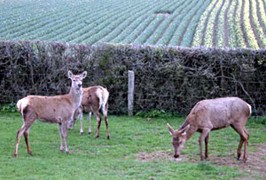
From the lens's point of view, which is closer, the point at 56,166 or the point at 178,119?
the point at 56,166

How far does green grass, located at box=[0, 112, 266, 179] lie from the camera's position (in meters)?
9.93

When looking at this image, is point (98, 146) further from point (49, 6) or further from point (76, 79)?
point (49, 6)

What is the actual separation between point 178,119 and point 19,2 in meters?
41.2

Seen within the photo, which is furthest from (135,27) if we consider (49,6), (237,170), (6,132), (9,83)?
(237,170)

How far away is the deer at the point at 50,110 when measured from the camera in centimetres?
1141

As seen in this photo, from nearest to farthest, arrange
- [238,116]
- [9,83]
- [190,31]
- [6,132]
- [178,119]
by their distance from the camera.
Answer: [238,116] → [6,132] → [178,119] → [9,83] → [190,31]

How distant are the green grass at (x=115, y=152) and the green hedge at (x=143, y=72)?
0.86 metres

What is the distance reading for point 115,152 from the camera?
38.9 feet

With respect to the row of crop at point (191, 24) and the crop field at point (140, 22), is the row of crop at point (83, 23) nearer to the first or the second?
the crop field at point (140, 22)

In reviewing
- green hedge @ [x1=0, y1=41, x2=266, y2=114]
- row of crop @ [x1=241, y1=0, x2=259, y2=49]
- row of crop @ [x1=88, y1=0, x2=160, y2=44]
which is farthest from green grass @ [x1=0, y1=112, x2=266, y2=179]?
row of crop @ [x1=88, y1=0, x2=160, y2=44]

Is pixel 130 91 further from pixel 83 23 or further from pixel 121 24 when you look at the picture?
pixel 83 23

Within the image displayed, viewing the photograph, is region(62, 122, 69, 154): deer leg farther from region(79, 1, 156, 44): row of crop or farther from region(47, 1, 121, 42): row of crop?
region(47, 1, 121, 42): row of crop

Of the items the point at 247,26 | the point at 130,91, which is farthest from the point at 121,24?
the point at 130,91

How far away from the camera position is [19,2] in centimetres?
5384
